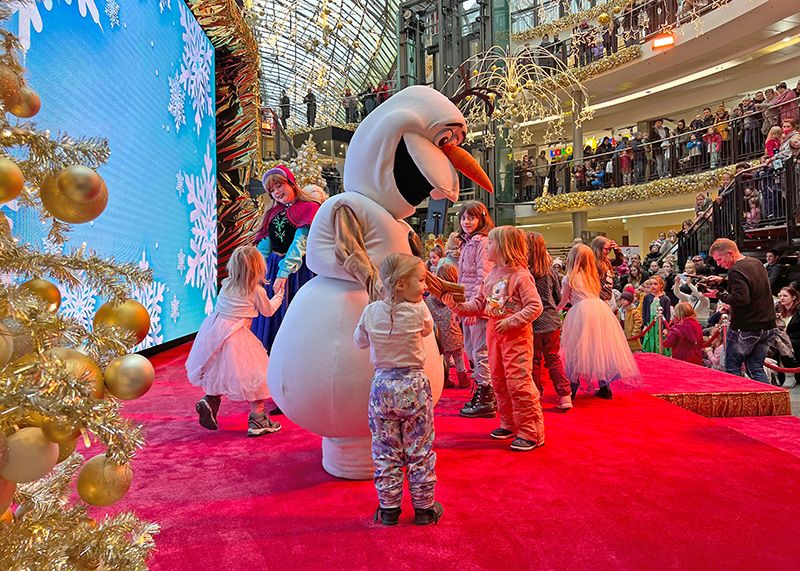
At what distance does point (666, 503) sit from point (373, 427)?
3.74 ft

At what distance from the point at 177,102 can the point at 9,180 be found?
6.10 meters

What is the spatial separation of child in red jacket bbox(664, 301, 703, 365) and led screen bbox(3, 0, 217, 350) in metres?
5.16

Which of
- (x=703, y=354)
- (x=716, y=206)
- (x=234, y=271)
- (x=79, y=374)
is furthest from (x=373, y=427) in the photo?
(x=716, y=206)

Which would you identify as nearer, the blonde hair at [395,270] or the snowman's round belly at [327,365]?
the blonde hair at [395,270]

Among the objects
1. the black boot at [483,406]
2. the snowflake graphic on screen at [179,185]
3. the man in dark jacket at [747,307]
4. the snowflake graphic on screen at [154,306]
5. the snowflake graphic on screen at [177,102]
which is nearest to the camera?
the black boot at [483,406]

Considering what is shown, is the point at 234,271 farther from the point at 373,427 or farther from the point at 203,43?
the point at 203,43

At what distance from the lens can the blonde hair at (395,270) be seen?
6.84 ft

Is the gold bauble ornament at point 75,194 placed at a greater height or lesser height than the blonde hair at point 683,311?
greater

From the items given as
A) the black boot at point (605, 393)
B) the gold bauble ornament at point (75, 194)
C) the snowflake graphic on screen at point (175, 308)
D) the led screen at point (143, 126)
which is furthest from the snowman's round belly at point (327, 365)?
the snowflake graphic on screen at point (175, 308)

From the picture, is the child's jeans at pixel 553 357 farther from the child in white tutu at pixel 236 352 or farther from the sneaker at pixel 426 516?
the sneaker at pixel 426 516

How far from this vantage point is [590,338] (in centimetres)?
390

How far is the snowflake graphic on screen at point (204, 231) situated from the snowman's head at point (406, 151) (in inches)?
186

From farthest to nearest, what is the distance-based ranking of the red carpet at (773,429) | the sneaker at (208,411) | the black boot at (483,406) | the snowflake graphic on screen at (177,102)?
1. the snowflake graphic on screen at (177,102)
2. the black boot at (483,406)
3. the red carpet at (773,429)
4. the sneaker at (208,411)

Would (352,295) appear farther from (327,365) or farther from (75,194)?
(75,194)
